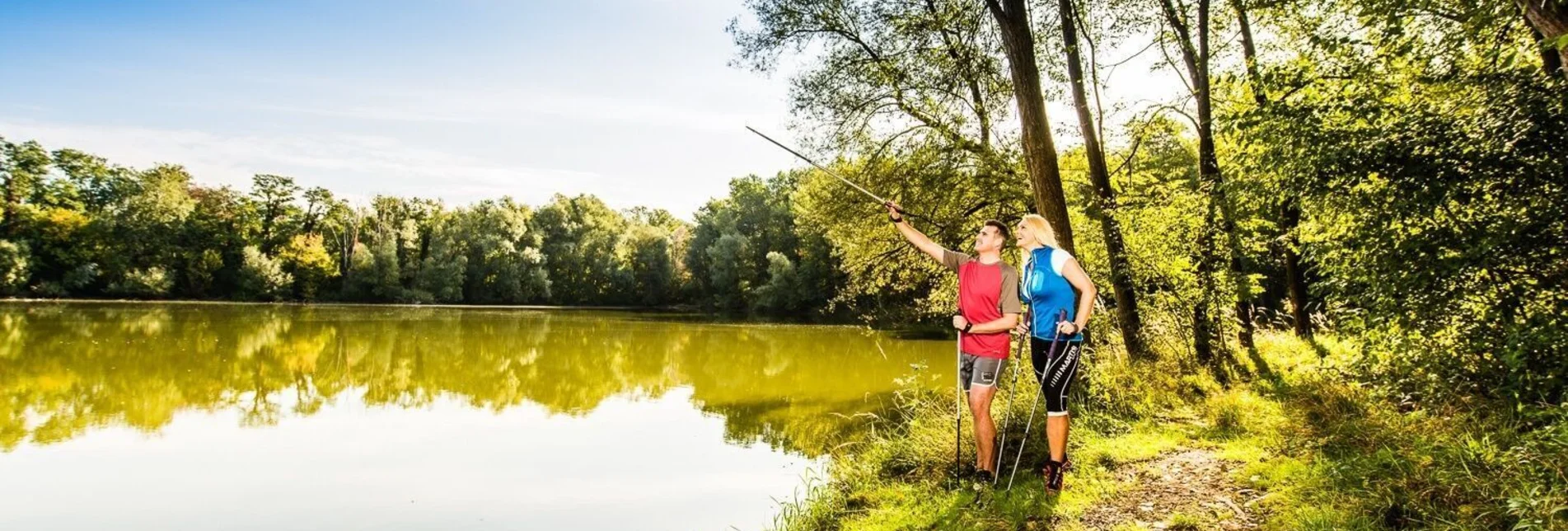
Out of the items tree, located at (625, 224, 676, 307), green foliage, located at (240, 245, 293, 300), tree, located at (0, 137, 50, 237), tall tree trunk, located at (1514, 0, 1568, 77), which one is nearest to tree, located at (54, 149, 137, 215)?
tree, located at (0, 137, 50, 237)

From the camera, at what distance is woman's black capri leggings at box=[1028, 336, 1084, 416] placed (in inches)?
150

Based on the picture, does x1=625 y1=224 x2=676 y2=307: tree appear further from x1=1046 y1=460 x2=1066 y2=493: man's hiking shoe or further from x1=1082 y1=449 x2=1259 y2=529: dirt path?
x1=1046 y1=460 x2=1066 y2=493: man's hiking shoe

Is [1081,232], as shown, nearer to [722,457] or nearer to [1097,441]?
[1097,441]

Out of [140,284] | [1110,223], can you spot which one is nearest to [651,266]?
[140,284]

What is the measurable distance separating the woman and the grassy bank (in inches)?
14.2

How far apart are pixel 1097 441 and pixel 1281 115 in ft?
7.85

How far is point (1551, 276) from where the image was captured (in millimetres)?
3846

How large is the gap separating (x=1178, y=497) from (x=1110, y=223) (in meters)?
4.15

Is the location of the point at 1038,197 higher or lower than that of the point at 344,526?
higher

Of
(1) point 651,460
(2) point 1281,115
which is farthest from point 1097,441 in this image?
(1) point 651,460

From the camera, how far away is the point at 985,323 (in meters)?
3.91

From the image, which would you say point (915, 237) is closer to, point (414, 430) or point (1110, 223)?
point (1110, 223)

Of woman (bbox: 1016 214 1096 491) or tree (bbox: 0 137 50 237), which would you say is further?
tree (bbox: 0 137 50 237)

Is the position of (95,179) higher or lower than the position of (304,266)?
higher
